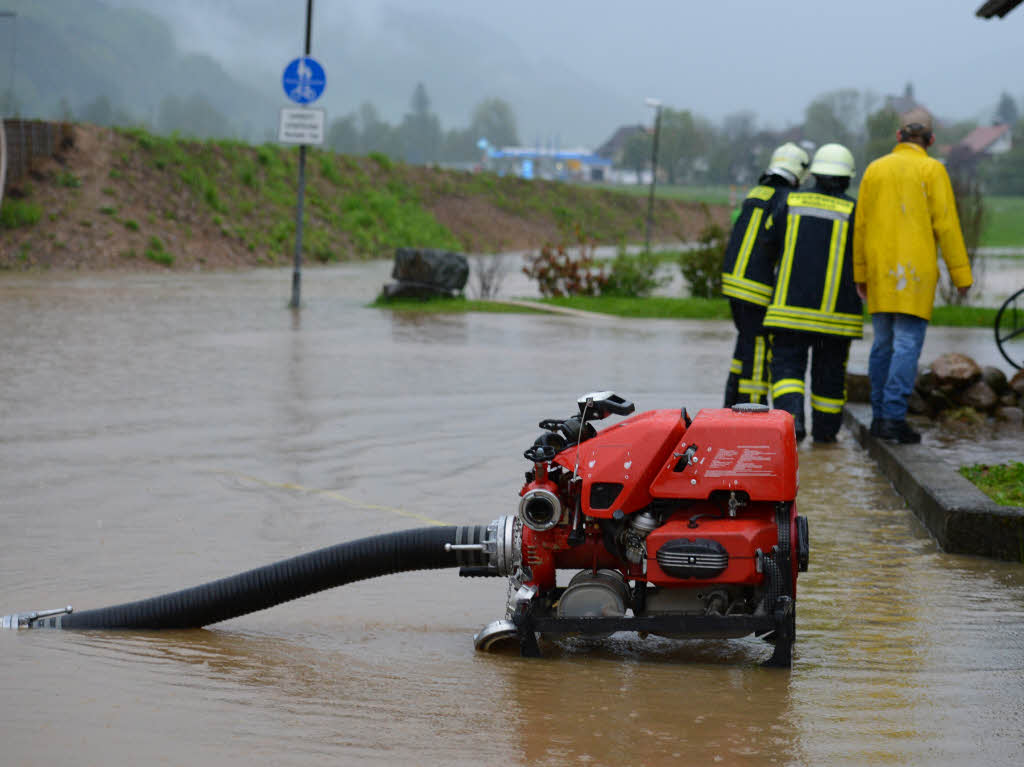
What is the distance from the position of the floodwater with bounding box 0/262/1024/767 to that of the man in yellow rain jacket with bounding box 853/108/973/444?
0.90 m

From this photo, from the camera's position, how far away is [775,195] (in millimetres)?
8523

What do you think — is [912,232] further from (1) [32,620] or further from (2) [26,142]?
(2) [26,142]

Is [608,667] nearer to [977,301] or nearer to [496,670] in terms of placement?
[496,670]

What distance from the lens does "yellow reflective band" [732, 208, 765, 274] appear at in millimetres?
8516

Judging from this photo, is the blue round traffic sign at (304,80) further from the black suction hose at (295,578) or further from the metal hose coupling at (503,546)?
the metal hose coupling at (503,546)

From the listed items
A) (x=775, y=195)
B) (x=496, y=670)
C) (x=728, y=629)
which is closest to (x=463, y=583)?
(x=496, y=670)

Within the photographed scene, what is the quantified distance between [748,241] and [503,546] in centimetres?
454

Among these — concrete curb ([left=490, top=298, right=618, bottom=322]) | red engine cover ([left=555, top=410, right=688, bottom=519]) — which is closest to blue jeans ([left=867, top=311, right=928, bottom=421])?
red engine cover ([left=555, top=410, right=688, bottom=519])

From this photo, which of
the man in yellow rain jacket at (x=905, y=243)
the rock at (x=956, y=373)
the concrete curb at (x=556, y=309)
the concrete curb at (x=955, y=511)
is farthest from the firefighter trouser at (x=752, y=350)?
the concrete curb at (x=556, y=309)

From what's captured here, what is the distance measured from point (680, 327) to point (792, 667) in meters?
13.8

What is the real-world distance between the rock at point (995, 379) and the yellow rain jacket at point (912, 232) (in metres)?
2.24

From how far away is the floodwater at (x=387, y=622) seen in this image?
3.71 metres

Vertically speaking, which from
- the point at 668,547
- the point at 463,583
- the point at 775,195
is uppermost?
the point at 775,195

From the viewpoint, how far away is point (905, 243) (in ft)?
25.6
